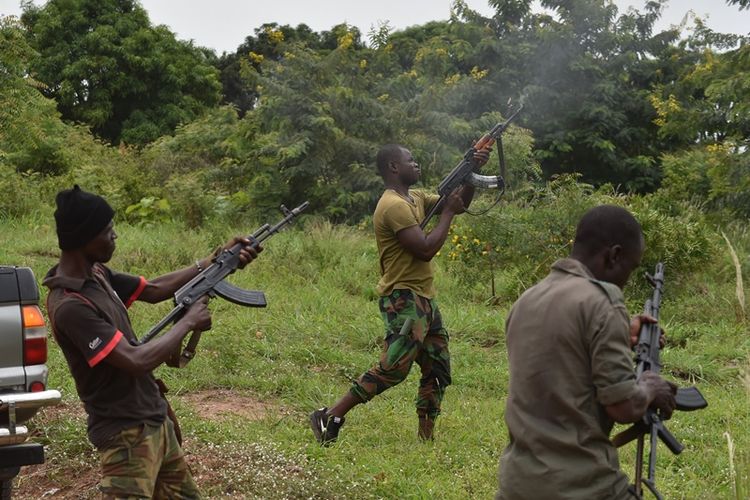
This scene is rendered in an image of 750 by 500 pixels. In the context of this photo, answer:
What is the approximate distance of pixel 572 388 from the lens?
2.69 m

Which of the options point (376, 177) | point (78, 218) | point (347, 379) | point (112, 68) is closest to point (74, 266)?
point (78, 218)

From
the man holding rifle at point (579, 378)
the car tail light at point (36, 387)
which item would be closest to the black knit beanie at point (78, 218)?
the car tail light at point (36, 387)

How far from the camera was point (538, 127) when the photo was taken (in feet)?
69.8

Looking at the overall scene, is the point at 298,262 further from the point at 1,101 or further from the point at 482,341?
the point at 1,101

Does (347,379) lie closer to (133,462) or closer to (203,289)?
(203,289)

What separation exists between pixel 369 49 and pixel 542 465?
15.6 meters

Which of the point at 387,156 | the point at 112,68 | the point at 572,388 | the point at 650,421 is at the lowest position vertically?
the point at 650,421

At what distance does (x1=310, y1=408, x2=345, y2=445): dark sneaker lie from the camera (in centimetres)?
555

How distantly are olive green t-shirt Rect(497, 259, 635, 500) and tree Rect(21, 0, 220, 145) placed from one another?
24.0m

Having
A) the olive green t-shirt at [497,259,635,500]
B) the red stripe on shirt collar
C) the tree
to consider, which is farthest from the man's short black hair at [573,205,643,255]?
the tree

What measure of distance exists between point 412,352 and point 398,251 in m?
0.60

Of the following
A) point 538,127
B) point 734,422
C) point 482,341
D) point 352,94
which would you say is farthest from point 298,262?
point 538,127

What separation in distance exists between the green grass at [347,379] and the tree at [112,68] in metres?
14.4

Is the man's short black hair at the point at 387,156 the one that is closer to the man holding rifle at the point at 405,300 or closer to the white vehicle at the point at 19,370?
the man holding rifle at the point at 405,300
